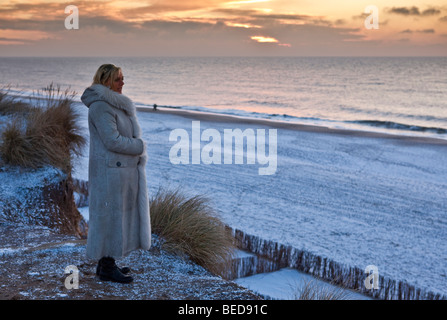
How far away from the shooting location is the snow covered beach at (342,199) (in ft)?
24.8

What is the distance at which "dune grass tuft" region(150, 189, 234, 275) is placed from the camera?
5297 millimetres

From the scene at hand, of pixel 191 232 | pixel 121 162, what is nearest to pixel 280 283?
pixel 191 232

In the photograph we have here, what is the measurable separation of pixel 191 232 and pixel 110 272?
1439 millimetres

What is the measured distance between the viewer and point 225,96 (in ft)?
141

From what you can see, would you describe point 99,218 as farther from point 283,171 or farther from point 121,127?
point 283,171

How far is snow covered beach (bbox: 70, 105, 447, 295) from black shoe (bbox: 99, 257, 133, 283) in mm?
3879

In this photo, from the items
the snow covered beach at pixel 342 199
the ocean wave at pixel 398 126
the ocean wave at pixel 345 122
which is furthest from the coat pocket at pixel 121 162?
the ocean wave at pixel 398 126

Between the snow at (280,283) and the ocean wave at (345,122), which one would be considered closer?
the snow at (280,283)

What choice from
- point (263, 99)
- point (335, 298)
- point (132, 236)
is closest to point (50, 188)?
point (132, 236)

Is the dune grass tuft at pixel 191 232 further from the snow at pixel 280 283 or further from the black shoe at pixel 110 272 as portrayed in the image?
the black shoe at pixel 110 272

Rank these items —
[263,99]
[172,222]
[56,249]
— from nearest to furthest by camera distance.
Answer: [56,249] → [172,222] → [263,99]
